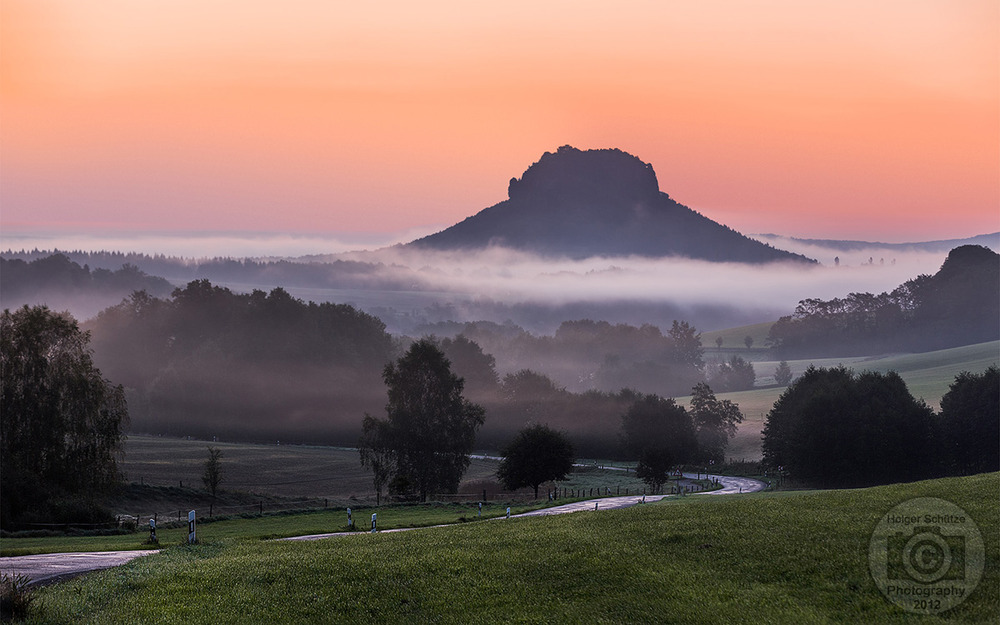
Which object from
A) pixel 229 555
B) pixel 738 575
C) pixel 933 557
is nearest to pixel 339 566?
pixel 229 555

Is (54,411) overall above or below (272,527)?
above

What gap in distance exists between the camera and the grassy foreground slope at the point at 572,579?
72.9 ft

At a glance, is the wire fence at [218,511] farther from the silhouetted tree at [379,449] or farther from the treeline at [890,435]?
the treeline at [890,435]

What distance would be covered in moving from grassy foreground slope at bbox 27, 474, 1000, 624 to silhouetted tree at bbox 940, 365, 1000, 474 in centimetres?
9845

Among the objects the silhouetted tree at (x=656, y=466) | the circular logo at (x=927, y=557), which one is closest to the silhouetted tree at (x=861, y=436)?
the silhouetted tree at (x=656, y=466)

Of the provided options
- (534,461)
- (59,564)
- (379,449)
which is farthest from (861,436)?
(59,564)

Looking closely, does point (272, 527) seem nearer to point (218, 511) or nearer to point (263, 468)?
point (218, 511)

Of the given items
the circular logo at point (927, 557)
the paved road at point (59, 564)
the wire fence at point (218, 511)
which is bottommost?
the wire fence at point (218, 511)

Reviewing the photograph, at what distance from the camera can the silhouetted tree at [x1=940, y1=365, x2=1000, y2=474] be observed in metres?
117

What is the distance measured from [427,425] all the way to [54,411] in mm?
52628

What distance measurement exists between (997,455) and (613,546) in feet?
354

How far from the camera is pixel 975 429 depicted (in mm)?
119062

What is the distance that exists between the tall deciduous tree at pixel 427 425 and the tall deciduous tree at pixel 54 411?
42.7 metres

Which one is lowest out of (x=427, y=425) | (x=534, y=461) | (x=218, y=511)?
(x=218, y=511)
